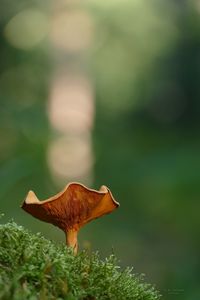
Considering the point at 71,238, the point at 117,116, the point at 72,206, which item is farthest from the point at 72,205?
the point at 117,116

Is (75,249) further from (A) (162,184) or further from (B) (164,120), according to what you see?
(B) (164,120)

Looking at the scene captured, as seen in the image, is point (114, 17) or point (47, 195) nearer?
point (47, 195)

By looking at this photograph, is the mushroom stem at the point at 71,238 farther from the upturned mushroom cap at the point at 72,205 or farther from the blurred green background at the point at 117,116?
the blurred green background at the point at 117,116

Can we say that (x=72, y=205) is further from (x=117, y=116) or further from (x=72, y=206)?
(x=117, y=116)

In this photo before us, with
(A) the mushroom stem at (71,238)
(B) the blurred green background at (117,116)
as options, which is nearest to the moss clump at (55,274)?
(A) the mushroom stem at (71,238)

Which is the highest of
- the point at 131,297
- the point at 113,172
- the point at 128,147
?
the point at 128,147

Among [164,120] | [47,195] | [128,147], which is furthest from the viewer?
[164,120]

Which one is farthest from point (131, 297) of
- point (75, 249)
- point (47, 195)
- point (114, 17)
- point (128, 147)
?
point (114, 17)
